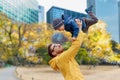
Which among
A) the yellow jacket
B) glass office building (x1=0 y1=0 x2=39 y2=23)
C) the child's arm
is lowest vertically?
the yellow jacket

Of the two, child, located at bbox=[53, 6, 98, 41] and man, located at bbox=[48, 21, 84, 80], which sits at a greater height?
child, located at bbox=[53, 6, 98, 41]

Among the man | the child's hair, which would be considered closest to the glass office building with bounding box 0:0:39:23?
the man

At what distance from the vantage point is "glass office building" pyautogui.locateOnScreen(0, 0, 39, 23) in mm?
83613

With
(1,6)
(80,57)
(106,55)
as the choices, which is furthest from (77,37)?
(1,6)

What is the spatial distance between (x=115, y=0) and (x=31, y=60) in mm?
65837

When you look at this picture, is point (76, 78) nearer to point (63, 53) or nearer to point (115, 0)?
point (63, 53)

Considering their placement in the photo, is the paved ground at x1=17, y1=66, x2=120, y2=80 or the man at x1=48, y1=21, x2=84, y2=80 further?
the paved ground at x1=17, y1=66, x2=120, y2=80

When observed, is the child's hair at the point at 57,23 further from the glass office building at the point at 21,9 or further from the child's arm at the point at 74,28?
the glass office building at the point at 21,9

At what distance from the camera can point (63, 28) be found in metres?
3.24

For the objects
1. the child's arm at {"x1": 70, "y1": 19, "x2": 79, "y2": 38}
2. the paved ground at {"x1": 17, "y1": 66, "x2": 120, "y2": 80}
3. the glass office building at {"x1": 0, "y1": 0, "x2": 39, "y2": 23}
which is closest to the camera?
the child's arm at {"x1": 70, "y1": 19, "x2": 79, "y2": 38}

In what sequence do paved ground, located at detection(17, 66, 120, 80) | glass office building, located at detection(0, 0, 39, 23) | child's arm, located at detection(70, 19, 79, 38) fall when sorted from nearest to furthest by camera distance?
child's arm, located at detection(70, 19, 79, 38) → paved ground, located at detection(17, 66, 120, 80) → glass office building, located at detection(0, 0, 39, 23)

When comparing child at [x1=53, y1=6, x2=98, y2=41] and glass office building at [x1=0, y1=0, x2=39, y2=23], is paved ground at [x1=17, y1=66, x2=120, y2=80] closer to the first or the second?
child at [x1=53, y1=6, x2=98, y2=41]

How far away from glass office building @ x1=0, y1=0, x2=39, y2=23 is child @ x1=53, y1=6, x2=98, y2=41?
7722cm

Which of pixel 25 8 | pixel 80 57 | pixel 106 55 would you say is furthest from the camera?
pixel 25 8
